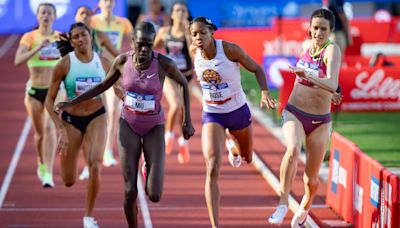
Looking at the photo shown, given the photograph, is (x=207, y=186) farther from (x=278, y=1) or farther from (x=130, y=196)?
(x=278, y=1)

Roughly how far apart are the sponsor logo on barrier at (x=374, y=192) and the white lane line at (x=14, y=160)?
499 centimetres

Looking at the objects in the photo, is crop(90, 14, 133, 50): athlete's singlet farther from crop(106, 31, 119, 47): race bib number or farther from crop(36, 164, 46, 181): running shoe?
crop(36, 164, 46, 181): running shoe

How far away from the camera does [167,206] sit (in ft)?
48.7

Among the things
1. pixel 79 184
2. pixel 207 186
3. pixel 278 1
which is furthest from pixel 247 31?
pixel 207 186

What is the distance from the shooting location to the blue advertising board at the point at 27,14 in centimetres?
1702

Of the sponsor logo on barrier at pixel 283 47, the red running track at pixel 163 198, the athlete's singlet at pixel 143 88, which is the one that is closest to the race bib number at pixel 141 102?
the athlete's singlet at pixel 143 88

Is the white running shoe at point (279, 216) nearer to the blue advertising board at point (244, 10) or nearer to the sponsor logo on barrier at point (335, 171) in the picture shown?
the sponsor logo on barrier at point (335, 171)

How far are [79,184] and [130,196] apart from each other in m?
4.92

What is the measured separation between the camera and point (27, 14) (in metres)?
17.2

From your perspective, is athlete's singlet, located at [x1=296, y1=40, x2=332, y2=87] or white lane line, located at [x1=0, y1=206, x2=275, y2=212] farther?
white lane line, located at [x1=0, y1=206, x2=275, y2=212]

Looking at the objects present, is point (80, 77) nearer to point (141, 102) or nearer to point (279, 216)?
point (141, 102)

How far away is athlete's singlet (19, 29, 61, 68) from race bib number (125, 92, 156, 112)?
3.97 metres

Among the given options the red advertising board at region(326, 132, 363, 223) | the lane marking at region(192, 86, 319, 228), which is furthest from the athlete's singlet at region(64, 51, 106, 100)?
the red advertising board at region(326, 132, 363, 223)

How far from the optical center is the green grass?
62.7ft
